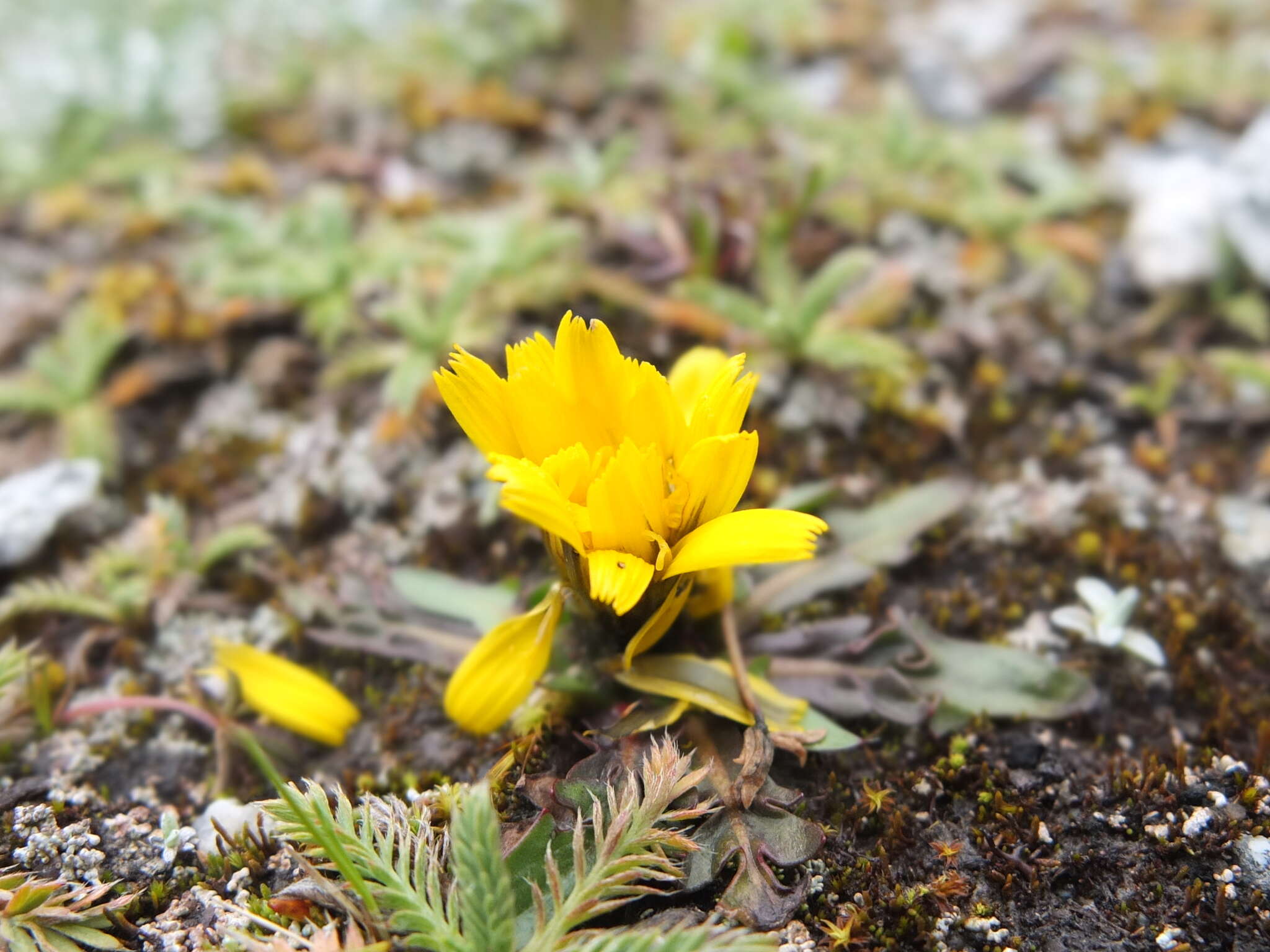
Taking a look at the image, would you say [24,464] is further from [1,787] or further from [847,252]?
[847,252]

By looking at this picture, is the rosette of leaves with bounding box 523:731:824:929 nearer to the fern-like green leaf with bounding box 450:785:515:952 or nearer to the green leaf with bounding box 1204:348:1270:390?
the fern-like green leaf with bounding box 450:785:515:952

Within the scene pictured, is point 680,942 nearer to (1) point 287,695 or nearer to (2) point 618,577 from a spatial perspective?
(2) point 618,577

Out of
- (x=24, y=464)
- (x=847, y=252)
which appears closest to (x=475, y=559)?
(x=24, y=464)

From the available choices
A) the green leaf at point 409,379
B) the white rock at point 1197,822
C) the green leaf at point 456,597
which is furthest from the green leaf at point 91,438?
the white rock at point 1197,822

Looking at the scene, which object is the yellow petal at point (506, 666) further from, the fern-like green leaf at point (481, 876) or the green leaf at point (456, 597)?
the fern-like green leaf at point (481, 876)

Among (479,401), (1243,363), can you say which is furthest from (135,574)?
(1243,363)

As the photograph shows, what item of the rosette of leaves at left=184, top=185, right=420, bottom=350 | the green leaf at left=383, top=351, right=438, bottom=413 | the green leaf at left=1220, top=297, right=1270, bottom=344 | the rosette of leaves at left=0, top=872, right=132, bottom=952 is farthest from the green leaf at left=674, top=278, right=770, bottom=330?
the rosette of leaves at left=0, top=872, right=132, bottom=952
